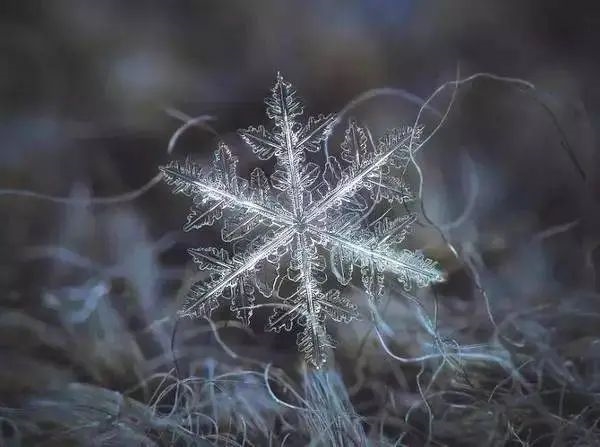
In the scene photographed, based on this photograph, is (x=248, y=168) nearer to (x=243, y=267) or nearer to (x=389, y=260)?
(x=243, y=267)

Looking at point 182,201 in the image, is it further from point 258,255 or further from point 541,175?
point 541,175

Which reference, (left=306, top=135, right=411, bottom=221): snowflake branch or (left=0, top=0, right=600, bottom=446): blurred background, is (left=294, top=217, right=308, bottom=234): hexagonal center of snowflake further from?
(left=0, top=0, right=600, bottom=446): blurred background

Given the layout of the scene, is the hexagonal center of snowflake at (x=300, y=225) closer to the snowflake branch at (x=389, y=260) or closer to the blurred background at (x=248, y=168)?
the snowflake branch at (x=389, y=260)

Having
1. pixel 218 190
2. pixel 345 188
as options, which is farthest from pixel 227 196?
pixel 345 188

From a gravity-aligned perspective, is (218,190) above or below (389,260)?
above

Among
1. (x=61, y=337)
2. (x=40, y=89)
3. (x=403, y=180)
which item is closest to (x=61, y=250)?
(x=61, y=337)

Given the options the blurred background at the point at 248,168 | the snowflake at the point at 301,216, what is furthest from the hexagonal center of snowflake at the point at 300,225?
the blurred background at the point at 248,168
